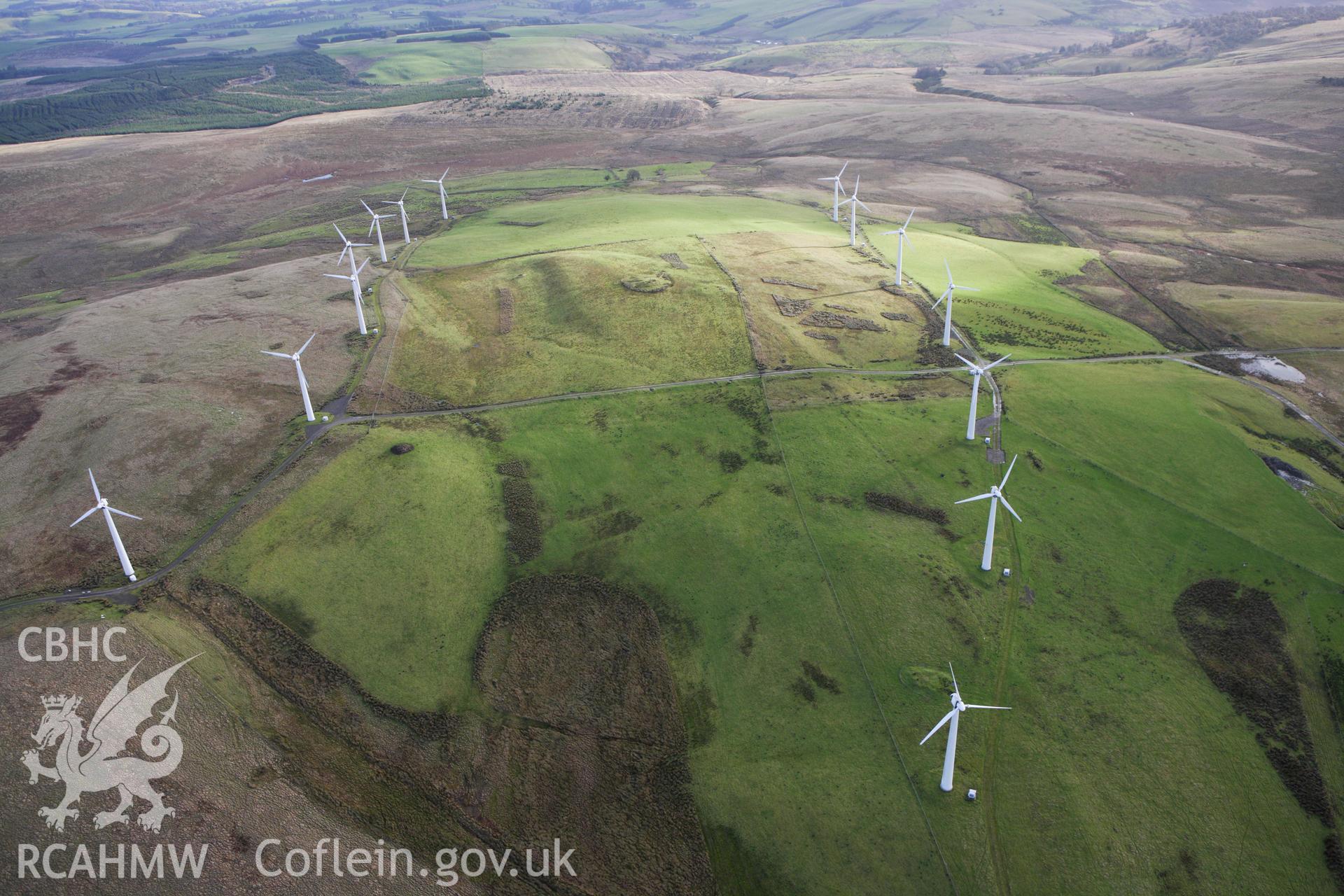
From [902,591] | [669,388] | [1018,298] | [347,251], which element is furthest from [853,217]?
[902,591]

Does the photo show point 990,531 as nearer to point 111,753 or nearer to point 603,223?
point 111,753

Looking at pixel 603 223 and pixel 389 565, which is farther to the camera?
pixel 603 223

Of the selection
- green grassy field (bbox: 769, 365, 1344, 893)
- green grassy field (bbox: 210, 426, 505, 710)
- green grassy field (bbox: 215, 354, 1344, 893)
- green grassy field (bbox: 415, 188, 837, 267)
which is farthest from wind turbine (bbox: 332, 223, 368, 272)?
green grassy field (bbox: 769, 365, 1344, 893)

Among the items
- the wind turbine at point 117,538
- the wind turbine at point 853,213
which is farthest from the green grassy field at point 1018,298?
the wind turbine at point 117,538

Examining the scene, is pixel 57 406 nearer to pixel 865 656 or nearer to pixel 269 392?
pixel 269 392

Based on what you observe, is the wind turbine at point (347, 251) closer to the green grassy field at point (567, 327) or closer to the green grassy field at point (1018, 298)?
the green grassy field at point (567, 327)
